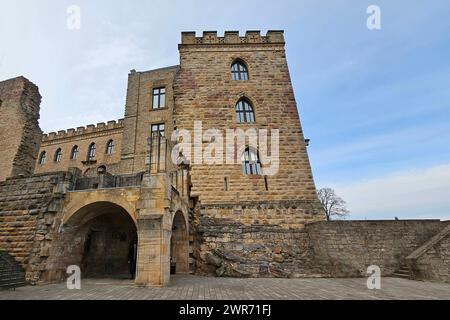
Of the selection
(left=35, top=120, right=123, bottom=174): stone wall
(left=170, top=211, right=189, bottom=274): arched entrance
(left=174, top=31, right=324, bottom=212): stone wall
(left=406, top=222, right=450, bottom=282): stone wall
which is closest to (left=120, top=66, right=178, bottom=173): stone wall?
(left=35, top=120, right=123, bottom=174): stone wall

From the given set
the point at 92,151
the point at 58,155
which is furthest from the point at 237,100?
the point at 58,155

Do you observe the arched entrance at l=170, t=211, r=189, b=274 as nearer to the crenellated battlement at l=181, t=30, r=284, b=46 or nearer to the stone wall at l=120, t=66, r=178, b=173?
the stone wall at l=120, t=66, r=178, b=173

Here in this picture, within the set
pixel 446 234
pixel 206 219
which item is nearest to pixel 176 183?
pixel 206 219

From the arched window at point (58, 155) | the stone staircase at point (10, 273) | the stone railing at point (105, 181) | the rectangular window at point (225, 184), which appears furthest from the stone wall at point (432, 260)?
the arched window at point (58, 155)

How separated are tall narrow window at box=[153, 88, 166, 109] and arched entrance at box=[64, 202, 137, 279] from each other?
13.4 m

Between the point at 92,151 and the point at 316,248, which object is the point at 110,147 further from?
the point at 316,248

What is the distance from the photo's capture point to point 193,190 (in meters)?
12.4

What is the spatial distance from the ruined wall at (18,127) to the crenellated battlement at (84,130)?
12.7 meters

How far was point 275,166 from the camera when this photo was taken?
42.7ft

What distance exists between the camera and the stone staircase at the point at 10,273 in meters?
6.59

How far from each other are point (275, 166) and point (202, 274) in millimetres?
6782

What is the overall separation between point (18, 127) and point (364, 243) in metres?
18.7

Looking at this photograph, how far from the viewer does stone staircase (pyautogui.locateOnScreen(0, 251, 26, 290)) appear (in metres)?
6.59
